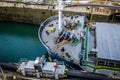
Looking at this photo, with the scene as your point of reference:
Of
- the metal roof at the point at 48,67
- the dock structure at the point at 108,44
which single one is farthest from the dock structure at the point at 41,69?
the dock structure at the point at 108,44

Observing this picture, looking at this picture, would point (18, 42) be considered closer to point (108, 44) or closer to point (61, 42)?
point (61, 42)

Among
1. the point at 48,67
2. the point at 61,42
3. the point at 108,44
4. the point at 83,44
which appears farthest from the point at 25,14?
the point at 48,67

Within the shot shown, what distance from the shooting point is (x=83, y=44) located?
20828mm

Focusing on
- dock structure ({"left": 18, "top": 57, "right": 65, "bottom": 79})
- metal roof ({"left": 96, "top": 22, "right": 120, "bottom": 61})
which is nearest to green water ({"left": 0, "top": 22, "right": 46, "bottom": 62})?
metal roof ({"left": 96, "top": 22, "right": 120, "bottom": 61})

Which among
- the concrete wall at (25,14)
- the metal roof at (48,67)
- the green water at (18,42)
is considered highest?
the concrete wall at (25,14)

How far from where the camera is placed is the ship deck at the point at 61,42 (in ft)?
64.4

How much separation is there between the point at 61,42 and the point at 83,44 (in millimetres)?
2382

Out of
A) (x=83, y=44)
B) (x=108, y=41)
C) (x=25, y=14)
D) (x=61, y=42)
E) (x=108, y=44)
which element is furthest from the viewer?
(x=25, y=14)

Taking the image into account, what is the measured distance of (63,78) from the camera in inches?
528

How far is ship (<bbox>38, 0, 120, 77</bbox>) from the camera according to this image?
17.6 m

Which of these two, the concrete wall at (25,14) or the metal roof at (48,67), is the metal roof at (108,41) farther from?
the concrete wall at (25,14)

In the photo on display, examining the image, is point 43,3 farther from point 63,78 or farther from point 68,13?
point 63,78

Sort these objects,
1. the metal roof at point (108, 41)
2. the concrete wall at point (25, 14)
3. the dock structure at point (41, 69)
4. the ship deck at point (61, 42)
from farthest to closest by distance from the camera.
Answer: the concrete wall at point (25, 14), the ship deck at point (61, 42), the metal roof at point (108, 41), the dock structure at point (41, 69)

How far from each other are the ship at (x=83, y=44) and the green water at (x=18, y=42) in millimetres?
2803
